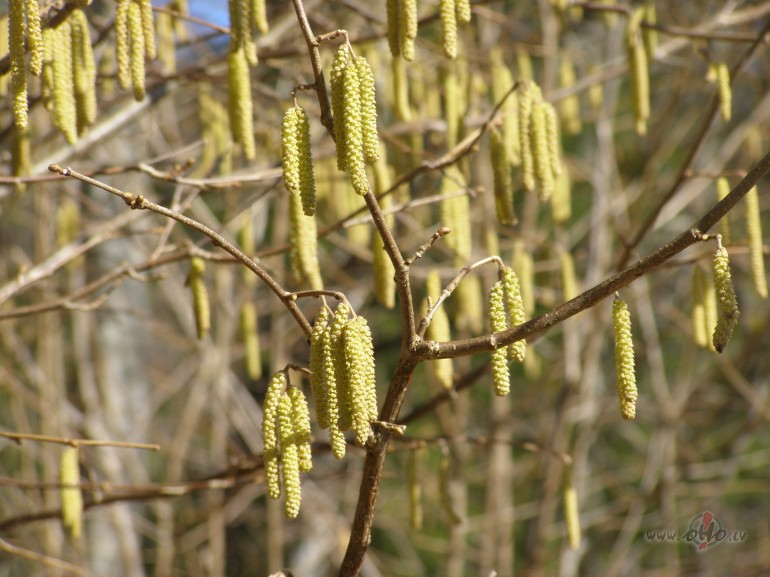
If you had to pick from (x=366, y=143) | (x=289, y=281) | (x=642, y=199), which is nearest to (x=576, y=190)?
(x=642, y=199)

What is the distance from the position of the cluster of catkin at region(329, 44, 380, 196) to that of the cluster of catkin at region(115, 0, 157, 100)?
0.70 m

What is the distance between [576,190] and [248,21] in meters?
5.55

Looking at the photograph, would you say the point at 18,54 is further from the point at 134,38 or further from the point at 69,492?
the point at 69,492

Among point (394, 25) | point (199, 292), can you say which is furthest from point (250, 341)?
point (394, 25)

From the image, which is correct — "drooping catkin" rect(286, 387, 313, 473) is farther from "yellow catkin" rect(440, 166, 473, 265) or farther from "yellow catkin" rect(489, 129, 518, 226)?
"yellow catkin" rect(440, 166, 473, 265)

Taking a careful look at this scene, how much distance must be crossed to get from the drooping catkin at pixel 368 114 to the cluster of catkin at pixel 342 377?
0.23 meters

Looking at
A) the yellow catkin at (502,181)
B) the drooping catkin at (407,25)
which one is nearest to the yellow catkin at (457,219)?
the yellow catkin at (502,181)

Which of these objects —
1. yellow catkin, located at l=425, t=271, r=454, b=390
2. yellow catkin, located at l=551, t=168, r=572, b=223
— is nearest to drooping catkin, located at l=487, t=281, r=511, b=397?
yellow catkin, located at l=425, t=271, r=454, b=390

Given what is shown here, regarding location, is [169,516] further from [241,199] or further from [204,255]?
[204,255]

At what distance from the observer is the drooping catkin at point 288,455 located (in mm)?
1331

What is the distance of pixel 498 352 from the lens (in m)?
1.40

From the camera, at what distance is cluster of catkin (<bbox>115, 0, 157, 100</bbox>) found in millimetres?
1800

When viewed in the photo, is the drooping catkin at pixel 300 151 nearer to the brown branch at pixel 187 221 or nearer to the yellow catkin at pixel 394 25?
the brown branch at pixel 187 221

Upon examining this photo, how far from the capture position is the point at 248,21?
1871 mm
